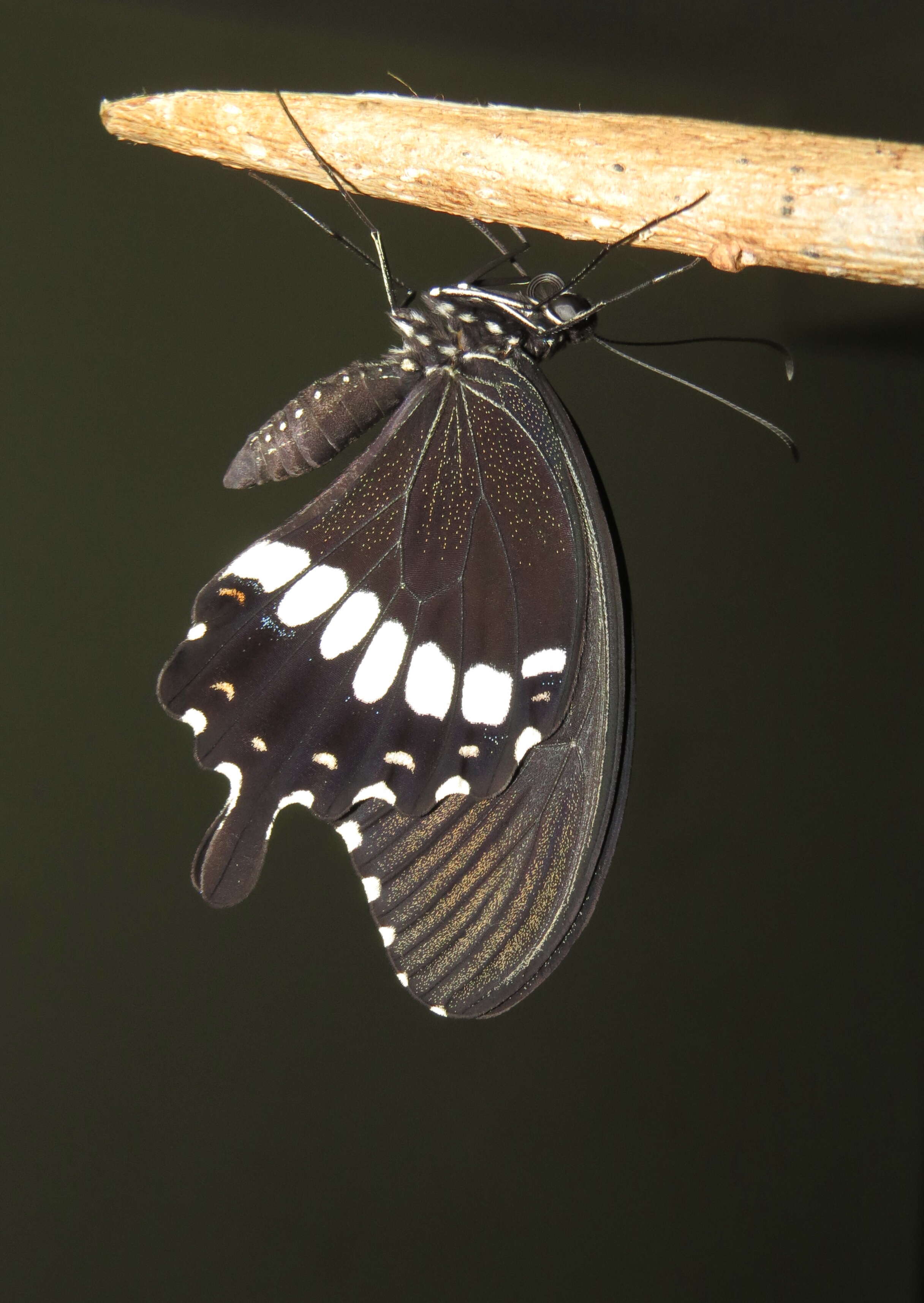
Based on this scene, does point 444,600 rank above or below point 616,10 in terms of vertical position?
below

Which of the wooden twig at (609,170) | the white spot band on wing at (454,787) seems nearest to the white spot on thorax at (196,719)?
the white spot band on wing at (454,787)

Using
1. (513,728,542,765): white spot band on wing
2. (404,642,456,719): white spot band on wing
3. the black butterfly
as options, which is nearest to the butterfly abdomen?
the black butterfly

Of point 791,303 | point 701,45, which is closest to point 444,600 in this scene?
point 701,45

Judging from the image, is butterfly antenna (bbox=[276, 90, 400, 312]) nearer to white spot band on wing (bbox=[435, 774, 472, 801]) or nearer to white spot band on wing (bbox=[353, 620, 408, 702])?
white spot band on wing (bbox=[353, 620, 408, 702])

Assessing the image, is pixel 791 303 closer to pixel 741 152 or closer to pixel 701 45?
pixel 701 45

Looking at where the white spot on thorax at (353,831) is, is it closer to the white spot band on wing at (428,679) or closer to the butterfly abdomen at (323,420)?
the white spot band on wing at (428,679)
